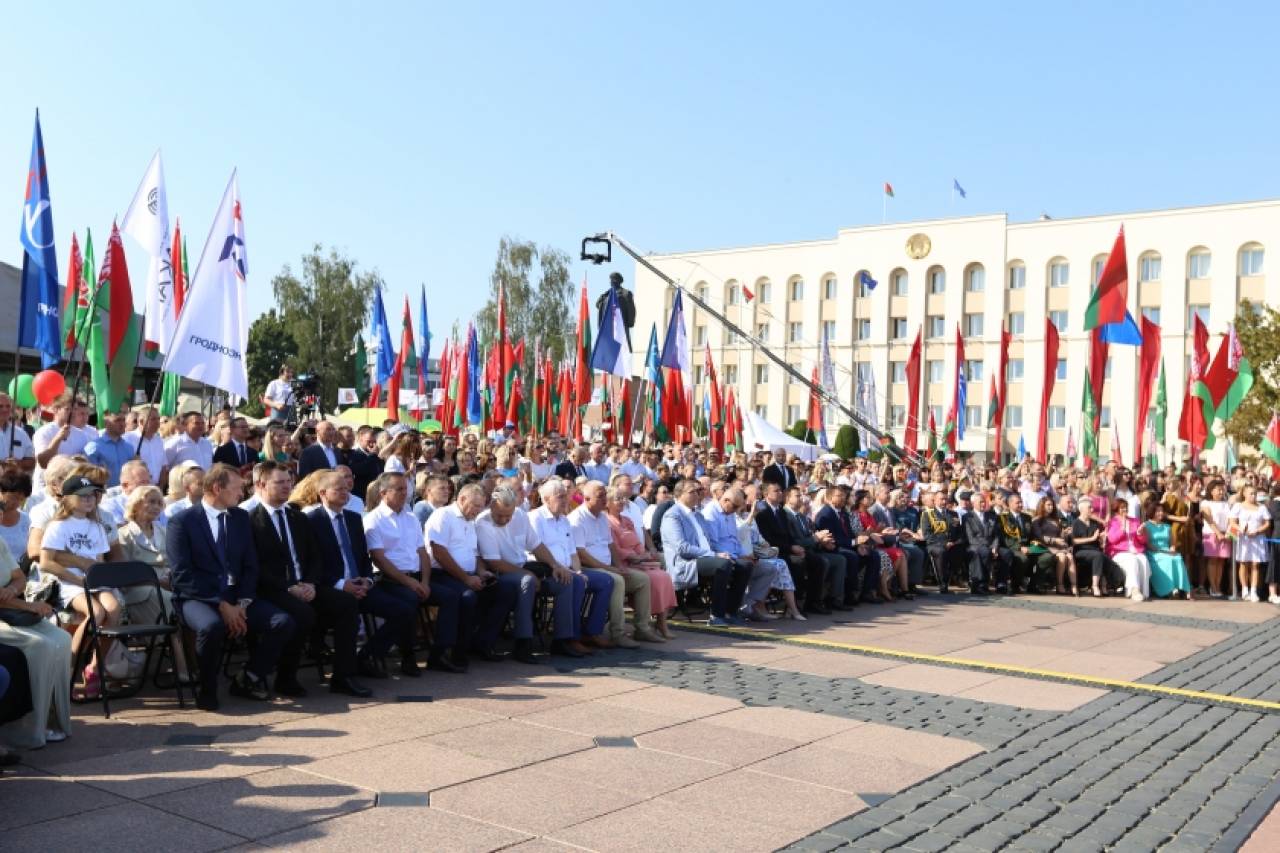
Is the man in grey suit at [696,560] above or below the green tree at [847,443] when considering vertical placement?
below

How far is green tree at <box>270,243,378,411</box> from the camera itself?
66.1 meters

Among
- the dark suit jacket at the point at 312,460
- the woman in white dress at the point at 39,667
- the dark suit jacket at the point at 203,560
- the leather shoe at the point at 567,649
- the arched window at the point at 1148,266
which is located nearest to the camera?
the woman in white dress at the point at 39,667

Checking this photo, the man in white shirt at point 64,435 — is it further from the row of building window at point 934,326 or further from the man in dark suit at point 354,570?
the row of building window at point 934,326

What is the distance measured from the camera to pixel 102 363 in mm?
13586

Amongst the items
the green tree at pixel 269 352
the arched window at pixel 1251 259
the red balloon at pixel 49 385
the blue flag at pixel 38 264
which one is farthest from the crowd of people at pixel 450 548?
the green tree at pixel 269 352

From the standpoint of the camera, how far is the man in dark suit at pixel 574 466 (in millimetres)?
18219

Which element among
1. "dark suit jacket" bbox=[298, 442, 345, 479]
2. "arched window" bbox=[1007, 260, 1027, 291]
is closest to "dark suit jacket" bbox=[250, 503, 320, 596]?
"dark suit jacket" bbox=[298, 442, 345, 479]

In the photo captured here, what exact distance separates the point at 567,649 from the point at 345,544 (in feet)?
8.12

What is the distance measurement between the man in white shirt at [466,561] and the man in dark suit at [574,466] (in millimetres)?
7888

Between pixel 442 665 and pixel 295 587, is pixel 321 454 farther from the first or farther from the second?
pixel 295 587

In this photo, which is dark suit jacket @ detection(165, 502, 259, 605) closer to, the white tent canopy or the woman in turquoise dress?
the woman in turquoise dress

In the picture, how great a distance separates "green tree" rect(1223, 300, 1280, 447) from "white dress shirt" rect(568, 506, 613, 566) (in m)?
27.4

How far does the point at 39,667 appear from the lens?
20.9 ft

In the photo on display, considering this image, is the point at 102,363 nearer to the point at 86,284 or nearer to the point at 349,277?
the point at 86,284
